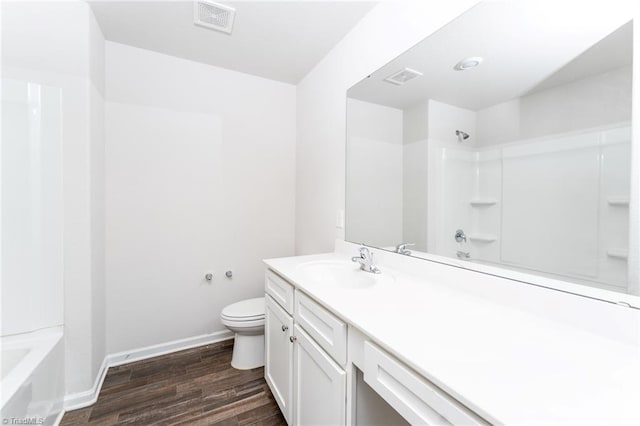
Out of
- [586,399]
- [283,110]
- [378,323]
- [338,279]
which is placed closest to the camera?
[586,399]

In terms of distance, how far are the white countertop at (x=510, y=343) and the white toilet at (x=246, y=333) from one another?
2.99 ft

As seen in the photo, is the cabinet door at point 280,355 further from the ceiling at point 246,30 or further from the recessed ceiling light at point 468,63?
the ceiling at point 246,30

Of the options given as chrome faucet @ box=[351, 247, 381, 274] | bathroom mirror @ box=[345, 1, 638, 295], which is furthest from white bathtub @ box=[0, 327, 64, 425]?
bathroom mirror @ box=[345, 1, 638, 295]

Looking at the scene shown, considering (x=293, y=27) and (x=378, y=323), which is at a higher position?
(x=293, y=27)

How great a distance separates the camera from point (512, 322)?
0.83 metres

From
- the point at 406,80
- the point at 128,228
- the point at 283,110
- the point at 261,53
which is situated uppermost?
the point at 261,53

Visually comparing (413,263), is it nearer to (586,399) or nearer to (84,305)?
(586,399)

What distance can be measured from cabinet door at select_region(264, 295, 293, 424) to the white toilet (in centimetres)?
25

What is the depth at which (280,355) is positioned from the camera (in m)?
1.44

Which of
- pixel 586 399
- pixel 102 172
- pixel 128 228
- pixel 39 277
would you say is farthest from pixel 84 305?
pixel 586 399

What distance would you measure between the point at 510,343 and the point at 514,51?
104 centimetres

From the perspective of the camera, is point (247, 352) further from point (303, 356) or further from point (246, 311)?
point (303, 356)

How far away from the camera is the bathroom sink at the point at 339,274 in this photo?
55.8 inches

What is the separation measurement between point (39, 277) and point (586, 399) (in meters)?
2.29
